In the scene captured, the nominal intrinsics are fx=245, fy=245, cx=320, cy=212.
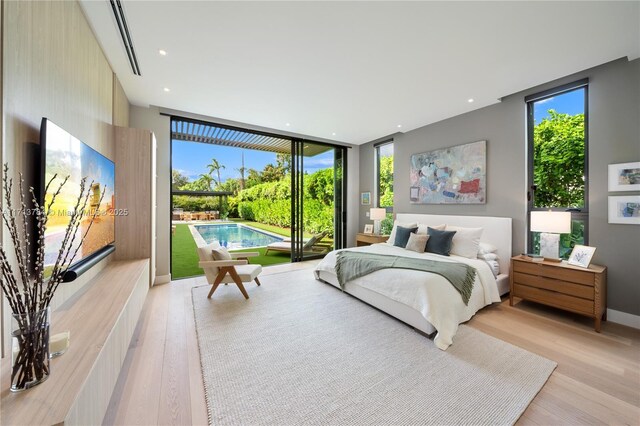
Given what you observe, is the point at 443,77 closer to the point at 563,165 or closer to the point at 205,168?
the point at 563,165

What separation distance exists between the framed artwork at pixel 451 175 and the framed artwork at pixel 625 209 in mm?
1289

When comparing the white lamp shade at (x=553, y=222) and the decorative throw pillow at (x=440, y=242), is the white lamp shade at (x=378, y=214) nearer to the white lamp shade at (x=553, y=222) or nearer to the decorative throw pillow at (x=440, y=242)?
the decorative throw pillow at (x=440, y=242)

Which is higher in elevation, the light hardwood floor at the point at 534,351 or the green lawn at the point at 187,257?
the green lawn at the point at 187,257

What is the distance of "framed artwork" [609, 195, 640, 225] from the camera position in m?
2.46

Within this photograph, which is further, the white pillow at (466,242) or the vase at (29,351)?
the white pillow at (466,242)

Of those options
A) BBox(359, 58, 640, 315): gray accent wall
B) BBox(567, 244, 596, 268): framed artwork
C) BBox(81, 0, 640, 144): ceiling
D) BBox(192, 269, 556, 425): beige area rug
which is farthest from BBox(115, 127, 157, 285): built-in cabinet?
BBox(567, 244, 596, 268): framed artwork

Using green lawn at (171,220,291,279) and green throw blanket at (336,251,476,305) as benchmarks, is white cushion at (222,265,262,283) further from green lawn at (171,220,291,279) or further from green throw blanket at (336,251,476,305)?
green lawn at (171,220,291,279)

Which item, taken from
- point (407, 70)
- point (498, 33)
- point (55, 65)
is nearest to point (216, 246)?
point (55, 65)

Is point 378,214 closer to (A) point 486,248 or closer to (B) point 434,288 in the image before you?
(A) point 486,248

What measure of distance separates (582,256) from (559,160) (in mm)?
1230

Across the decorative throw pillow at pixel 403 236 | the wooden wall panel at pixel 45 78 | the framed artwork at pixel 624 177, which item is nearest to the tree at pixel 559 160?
the framed artwork at pixel 624 177

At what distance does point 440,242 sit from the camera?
3.56 m

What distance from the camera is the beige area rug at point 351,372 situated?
1483mm

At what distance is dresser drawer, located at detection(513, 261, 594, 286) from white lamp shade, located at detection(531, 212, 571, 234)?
415 millimetres
